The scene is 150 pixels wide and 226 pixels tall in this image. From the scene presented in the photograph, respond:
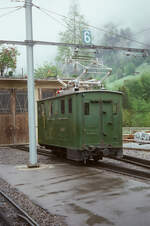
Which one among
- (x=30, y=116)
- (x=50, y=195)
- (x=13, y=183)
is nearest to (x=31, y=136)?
(x=30, y=116)

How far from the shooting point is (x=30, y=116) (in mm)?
13500

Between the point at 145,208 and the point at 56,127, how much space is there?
346 inches

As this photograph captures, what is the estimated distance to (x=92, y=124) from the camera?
13.3 m

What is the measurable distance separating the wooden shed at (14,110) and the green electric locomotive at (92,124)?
487 inches

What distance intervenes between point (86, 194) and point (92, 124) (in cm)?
504

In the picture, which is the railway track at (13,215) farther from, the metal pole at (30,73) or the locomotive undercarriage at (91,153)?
the locomotive undercarriage at (91,153)

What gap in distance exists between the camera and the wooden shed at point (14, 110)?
25812mm

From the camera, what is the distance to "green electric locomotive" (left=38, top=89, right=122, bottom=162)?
1313 cm

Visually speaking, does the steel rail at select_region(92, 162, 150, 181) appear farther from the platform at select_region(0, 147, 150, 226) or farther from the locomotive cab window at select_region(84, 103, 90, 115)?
the locomotive cab window at select_region(84, 103, 90, 115)

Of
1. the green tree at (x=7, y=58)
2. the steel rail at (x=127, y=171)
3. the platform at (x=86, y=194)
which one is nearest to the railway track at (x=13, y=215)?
the platform at (x=86, y=194)

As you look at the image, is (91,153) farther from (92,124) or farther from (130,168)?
(130,168)

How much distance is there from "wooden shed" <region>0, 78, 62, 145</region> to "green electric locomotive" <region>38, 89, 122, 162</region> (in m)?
12.4

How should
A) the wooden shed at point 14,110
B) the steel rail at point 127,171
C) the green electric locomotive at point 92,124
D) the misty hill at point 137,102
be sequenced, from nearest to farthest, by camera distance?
the steel rail at point 127,171
the green electric locomotive at point 92,124
the wooden shed at point 14,110
the misty hill at point 137,102

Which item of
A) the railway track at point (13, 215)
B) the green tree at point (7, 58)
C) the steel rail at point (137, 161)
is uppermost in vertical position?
the green tree at point (7, 58)
